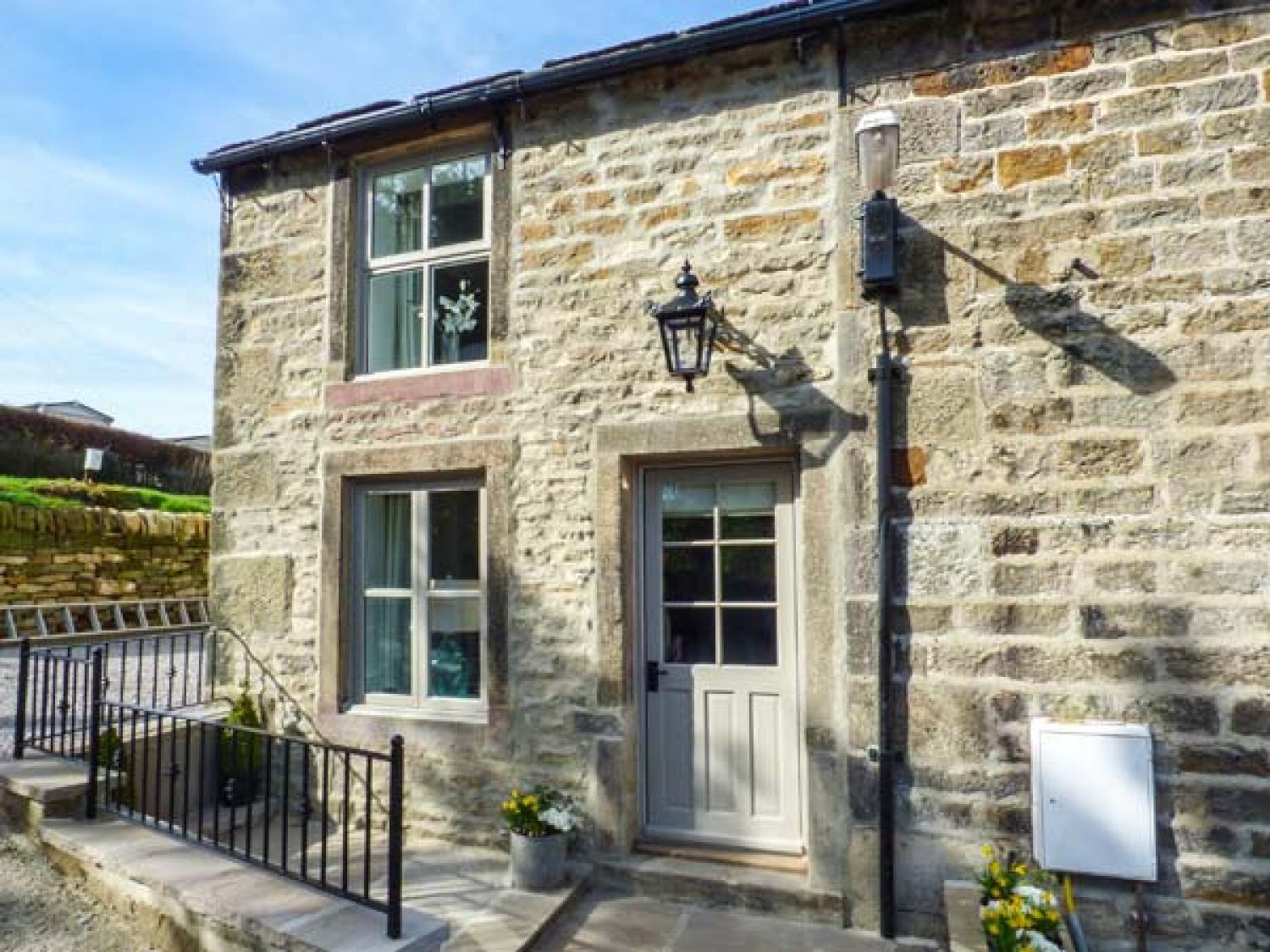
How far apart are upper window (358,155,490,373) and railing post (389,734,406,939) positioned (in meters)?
2.59

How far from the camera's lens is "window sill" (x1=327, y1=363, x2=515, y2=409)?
459cm

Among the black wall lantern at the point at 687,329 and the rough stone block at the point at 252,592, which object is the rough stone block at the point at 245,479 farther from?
the black wall lantern at the point at 687,329

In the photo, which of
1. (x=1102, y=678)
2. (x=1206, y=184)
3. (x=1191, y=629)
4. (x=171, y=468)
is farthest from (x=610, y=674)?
(x=171, y=468)

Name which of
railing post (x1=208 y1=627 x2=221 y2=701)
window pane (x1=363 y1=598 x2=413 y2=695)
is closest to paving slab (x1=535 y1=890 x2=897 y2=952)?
window pane (x1=363 y1=598 x2=413 y2=695)

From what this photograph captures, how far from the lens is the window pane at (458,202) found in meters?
4.88

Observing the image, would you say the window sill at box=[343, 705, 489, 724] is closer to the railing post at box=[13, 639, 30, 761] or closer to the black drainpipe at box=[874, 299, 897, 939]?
the railing post at box=[13, 639, 30, 761]

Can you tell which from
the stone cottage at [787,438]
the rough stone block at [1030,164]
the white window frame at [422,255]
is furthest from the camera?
the white window frame at [422,255]

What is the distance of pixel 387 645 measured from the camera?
4.91 m

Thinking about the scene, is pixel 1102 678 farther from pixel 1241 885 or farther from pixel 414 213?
pixel 414 213

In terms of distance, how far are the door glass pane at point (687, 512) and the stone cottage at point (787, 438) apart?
2 centimetres

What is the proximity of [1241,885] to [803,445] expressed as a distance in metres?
2.51

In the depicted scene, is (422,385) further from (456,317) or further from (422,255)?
(422,255)

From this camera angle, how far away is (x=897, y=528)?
362 centimetres

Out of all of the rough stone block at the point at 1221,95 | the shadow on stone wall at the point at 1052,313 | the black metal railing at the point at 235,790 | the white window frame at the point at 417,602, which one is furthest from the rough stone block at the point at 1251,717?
the black metal railing at the point at 235,790
